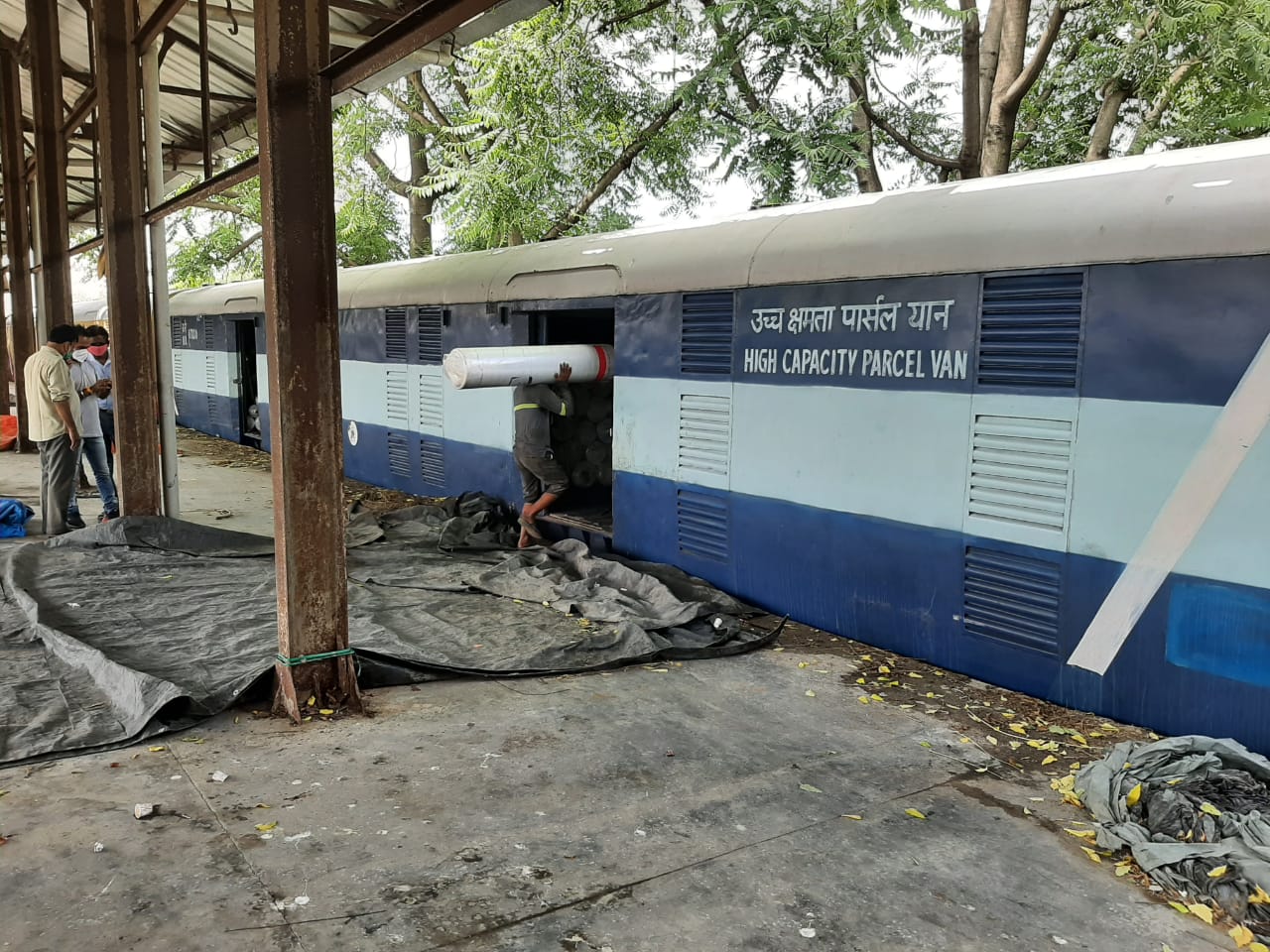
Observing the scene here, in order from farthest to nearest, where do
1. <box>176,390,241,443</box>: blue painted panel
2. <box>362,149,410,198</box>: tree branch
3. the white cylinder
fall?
<box>362,149,410,198</box>: tree branch, <box>176,390,241,443</box>: blue painted panel, the white cylinder

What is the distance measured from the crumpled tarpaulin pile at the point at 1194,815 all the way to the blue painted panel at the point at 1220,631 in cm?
38

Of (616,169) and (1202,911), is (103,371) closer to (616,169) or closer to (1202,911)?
(616,169)

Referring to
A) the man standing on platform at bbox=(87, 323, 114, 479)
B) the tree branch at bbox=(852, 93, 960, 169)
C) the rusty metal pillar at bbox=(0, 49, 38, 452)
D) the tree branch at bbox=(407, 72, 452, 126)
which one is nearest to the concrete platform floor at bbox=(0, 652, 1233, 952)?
the man standing on platform at bbox=(87, 323, 114, 479)

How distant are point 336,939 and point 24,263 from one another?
14849 millimetres

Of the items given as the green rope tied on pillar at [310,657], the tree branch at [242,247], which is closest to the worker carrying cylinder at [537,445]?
the green rope tied on pillar at [310,657]

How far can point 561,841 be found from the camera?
3.70m

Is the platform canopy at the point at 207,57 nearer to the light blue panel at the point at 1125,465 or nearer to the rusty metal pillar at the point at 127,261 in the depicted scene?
the rusty metal pillar at the point at 127,261

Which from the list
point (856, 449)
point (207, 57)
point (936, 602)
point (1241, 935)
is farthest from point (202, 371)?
point (1241, 935)

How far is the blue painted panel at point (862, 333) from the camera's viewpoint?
535 centimetres

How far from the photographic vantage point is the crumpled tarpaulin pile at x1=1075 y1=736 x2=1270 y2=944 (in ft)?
11.0

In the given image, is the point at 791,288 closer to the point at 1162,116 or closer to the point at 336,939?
the point at 336,939

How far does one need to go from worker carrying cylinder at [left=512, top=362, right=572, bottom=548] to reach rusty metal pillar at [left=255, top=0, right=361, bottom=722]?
3.29m

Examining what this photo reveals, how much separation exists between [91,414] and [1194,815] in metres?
9.06

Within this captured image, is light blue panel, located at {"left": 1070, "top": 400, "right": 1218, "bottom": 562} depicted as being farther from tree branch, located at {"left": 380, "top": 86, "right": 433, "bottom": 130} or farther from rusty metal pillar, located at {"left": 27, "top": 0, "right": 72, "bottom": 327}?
tree branch, located at {"left": 380, "top": 86, "right": 433, "bottom": 130}
